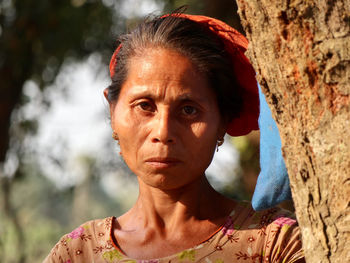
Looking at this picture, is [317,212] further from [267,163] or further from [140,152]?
[140,152]

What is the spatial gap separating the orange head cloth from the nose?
1.12 ft

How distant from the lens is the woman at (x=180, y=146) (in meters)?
1.88

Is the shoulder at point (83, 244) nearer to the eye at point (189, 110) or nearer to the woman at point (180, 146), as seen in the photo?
the woman at point (180, 146)

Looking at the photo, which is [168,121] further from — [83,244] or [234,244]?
[83,244]

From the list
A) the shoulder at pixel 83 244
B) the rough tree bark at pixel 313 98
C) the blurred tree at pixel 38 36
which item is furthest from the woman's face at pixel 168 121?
the blurred tree at pixel 38 36

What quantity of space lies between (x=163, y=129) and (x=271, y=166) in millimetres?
361

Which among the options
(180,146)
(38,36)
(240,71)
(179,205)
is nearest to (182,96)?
(180,146)

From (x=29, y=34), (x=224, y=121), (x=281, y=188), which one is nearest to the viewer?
(x=281, y=188)

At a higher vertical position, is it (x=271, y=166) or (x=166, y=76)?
(x=166, y=76)

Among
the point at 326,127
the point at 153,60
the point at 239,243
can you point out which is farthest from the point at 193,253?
→ the point at 326,127

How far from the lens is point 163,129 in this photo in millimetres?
1839

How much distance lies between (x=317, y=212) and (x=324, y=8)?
43 centimetres

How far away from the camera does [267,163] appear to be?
5.58ft

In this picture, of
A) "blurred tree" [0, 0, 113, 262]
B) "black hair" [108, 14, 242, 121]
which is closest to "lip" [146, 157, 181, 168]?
"black hair" [108, 14, 242, 121]
